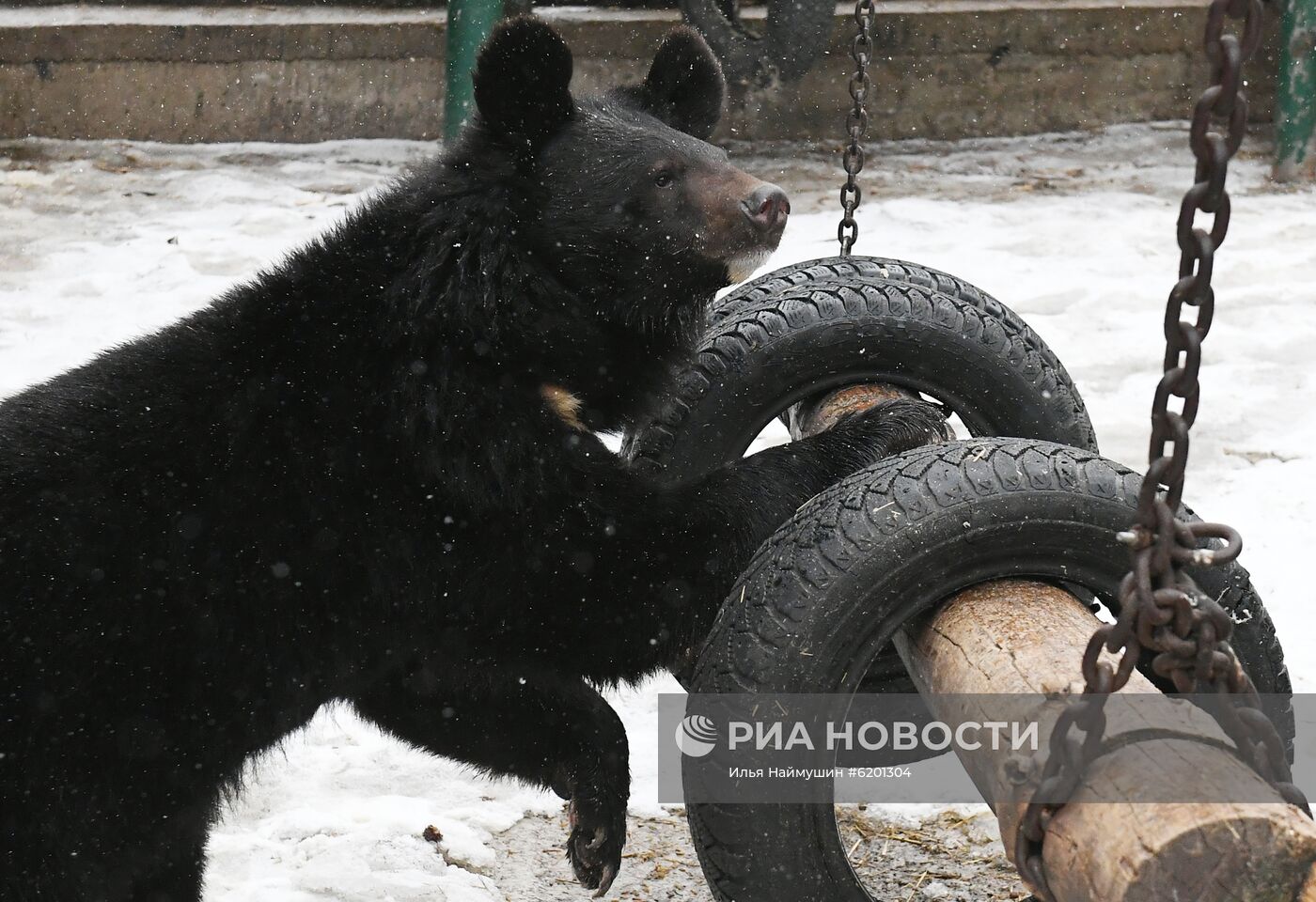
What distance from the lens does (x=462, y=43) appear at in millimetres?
7809

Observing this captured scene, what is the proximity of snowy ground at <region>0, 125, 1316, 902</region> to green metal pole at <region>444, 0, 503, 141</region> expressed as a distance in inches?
29.4

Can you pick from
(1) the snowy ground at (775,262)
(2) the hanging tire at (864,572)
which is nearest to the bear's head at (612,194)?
(2) the hanging tire at (864,572)

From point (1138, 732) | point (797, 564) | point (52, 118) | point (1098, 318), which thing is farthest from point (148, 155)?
point (1138, 732)

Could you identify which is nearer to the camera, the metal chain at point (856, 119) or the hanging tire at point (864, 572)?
the hanging tire at point (864, 572)

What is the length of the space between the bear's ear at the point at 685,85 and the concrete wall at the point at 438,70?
5.47m

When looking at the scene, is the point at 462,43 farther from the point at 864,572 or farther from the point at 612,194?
the point at 864,572

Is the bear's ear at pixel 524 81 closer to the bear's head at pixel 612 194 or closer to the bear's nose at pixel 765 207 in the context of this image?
the bear's head at pixel 612 194

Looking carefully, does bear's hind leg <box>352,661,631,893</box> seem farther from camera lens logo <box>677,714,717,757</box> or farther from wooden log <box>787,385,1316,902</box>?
wooden log <box>787,385,1316,902</box>

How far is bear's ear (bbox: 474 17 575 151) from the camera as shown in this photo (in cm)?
287

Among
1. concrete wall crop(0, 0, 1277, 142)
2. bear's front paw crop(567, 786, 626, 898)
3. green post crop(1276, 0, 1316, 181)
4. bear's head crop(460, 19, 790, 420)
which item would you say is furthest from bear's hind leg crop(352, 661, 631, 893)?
green post crop(1276, 0, 1316, 181)

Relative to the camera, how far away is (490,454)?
8.79 feet

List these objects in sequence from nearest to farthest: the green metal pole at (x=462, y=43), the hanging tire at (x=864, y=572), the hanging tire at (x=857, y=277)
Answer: the hanging tire at (x=864, y=572) < the hanging tire at (x=857, y=277) < the green metal pole at (x=462, y=43)

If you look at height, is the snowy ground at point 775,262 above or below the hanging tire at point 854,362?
below

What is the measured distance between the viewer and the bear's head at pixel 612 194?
9.59 ft
